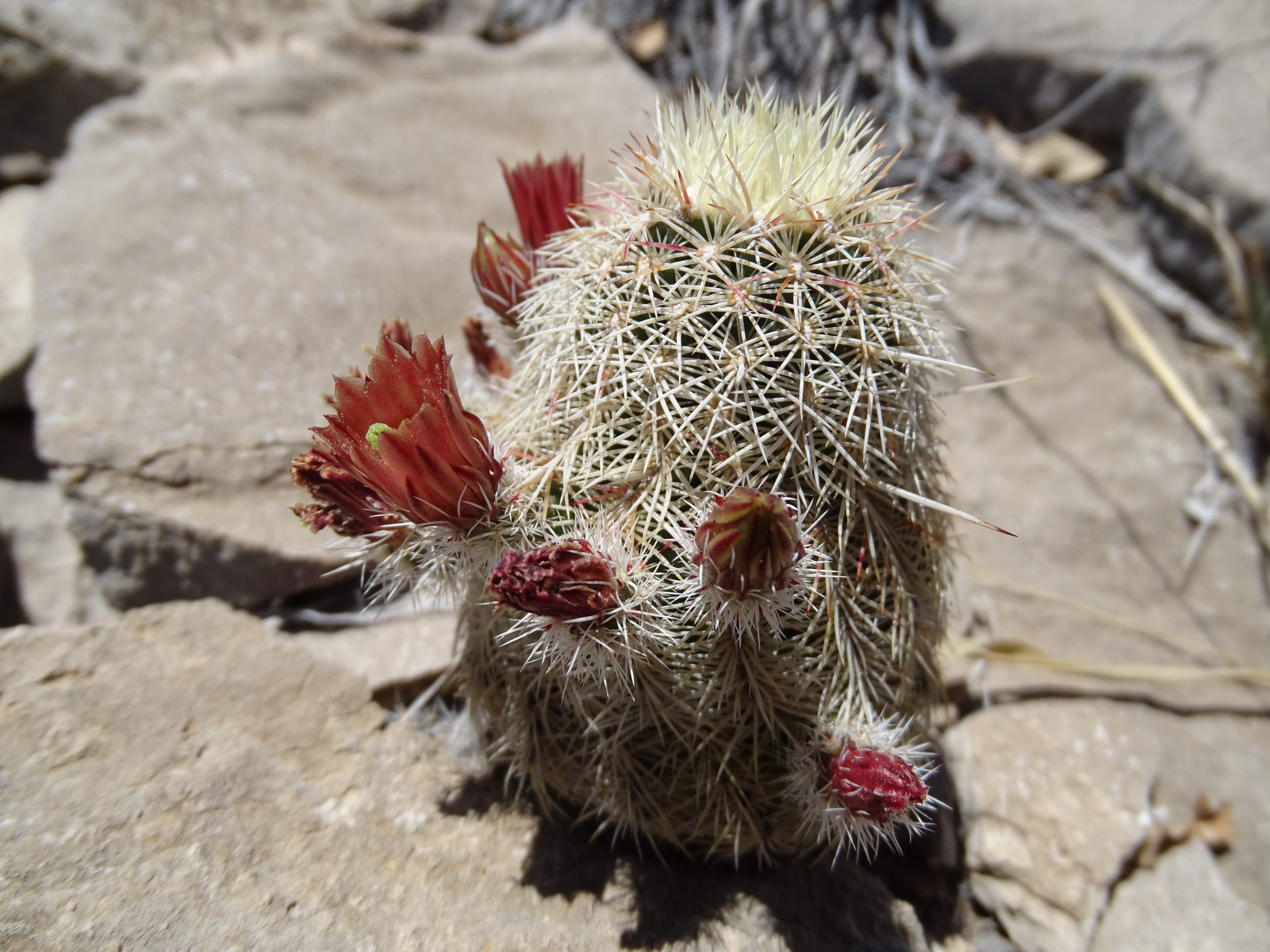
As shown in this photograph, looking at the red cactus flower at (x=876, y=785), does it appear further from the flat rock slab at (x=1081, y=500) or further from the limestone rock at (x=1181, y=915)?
the flat rock slab at (x=1081, y=500)

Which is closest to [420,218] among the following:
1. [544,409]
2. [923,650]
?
[544,409]

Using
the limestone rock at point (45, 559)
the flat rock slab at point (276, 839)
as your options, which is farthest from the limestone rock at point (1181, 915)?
the limestone rock at point (45, 559)

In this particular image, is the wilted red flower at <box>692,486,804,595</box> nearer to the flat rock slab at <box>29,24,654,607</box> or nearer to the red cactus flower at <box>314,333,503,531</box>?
the red cactus flower at <box>314,333,503,531</box>

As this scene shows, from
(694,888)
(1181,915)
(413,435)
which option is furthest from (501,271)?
(1181,915)

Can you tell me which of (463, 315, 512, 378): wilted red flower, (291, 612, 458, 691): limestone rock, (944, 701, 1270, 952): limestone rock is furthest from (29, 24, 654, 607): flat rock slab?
(944, 701, 1270, 952): limestone rock

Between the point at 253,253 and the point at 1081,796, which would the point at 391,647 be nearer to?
the point at 253,253

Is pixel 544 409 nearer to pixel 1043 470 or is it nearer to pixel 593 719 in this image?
pixel 593 719

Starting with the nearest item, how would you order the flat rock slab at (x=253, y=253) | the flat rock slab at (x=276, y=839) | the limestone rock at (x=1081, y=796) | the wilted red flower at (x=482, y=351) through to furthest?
the flat rock slab at (x=276, y=839) → the wilted red flower at (x=482, y=351) → the limestone rock at (x=1081, y=796) → the flat rock slab at (x=253, y=253)
